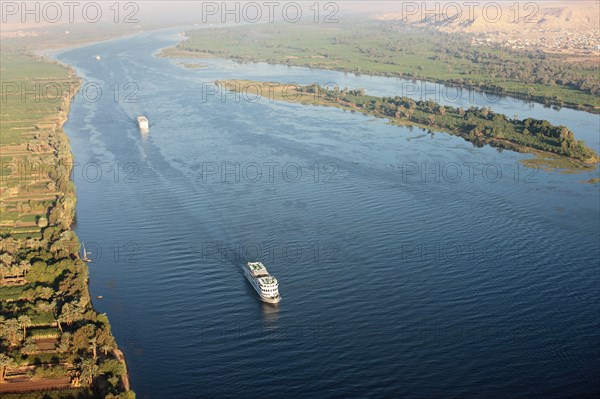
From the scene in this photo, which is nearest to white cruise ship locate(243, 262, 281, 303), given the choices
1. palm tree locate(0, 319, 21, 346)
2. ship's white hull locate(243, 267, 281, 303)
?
ship's white hull locate(243, 267, 281, 303)

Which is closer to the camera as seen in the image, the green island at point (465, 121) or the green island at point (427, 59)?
the green island at point (465, 121)

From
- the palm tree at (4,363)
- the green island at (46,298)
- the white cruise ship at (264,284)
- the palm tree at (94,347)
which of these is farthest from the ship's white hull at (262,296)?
the palm tree at (4,363)

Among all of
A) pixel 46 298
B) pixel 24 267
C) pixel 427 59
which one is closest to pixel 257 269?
pixel 46 298

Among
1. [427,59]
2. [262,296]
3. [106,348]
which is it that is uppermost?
[427,59]

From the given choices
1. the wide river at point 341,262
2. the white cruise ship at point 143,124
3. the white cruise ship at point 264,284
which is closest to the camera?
the wide river at point 341,262

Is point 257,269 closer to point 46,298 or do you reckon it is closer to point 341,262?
point 341,262

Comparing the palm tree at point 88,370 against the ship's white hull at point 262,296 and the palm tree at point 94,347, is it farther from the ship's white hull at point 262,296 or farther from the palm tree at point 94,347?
the ship's white hull at point 262,296
